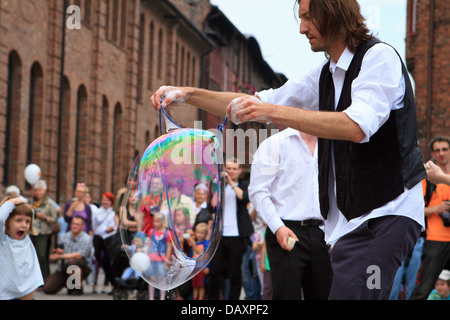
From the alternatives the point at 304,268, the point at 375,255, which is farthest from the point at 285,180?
the point at 375,255

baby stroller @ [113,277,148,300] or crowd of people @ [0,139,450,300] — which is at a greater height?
crowd of people @ [0,139,450,300]

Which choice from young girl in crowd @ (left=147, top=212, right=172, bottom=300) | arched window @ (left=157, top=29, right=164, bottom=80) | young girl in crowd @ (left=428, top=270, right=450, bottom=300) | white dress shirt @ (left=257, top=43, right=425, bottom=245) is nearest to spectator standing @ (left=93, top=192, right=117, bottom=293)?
young girl in crowd @ (left=428, top=270, right=450, bottom=300)

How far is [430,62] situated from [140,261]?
80.3 feet

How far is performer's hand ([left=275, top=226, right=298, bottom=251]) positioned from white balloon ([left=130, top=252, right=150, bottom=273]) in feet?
6.04

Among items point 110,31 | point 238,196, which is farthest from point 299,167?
point 110,31

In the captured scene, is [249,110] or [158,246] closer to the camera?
[249,110]

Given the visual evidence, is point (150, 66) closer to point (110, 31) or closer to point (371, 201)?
point (110, 31)

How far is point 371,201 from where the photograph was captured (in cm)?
384

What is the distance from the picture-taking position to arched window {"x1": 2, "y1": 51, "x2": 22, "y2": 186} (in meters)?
24.2

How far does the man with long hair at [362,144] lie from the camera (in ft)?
11.9

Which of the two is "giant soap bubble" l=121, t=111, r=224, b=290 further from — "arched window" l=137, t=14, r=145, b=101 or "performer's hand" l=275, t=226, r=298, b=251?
"arched window" l=137, t=14, r=145, b=101

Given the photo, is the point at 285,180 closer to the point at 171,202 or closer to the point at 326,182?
the point at 171,202

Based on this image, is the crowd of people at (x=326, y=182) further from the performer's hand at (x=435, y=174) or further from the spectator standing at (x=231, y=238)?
the spectator standing at (x=231, y=238)

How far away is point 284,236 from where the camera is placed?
6773mm
